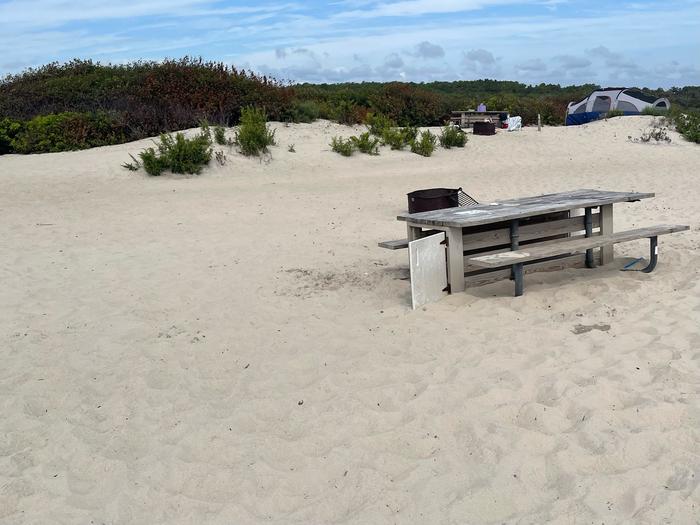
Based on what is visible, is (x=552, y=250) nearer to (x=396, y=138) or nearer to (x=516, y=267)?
(x=516, y=267)

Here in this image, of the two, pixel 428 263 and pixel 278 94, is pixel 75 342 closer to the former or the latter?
pixel 428 263

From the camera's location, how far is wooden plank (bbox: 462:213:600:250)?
6051 mm

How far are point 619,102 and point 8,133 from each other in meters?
21.4

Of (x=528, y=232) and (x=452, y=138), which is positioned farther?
(x=452, y=138)

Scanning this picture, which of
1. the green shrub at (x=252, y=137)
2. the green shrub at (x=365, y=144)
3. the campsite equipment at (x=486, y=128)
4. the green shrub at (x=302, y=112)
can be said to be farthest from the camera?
the campsite equipment at (x=486, y=128)

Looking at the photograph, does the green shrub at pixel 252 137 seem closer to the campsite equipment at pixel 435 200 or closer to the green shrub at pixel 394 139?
the green shrub at pixel 394 139

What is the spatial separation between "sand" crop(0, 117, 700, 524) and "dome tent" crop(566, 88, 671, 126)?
1880 cm

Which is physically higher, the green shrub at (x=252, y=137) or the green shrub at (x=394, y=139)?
the green shrub at (x=252, y=137)

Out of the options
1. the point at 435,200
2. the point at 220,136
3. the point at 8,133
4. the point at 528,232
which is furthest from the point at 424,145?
the point at 528,232

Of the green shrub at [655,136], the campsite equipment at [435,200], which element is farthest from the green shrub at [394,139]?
the campsite equipment at [435,200]

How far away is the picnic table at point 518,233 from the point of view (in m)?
5.61

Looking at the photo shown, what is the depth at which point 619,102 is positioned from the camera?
85.3 feet

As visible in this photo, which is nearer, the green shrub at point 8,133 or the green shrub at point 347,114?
the green shrub at point 8,133

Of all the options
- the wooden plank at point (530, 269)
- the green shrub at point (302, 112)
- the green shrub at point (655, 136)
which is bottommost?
the wooden plank at point (530, 269)
